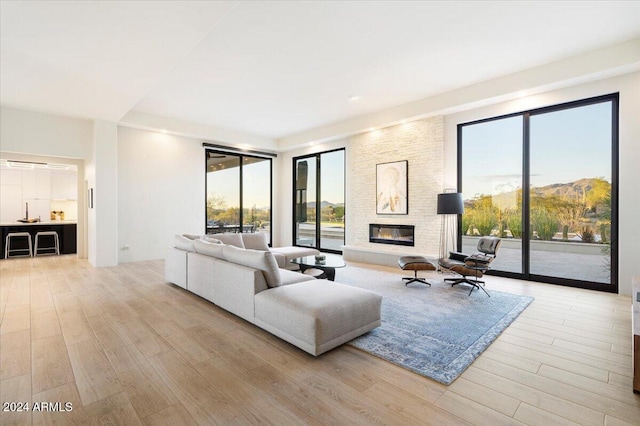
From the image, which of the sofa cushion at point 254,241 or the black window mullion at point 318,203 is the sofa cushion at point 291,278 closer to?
the sofa cushion at point 254,241

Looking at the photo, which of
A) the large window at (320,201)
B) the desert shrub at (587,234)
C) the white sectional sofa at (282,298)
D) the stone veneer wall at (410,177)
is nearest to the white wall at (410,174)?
the stone veneer wall at (410,177)

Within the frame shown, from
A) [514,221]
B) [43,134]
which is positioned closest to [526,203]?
[514,221]

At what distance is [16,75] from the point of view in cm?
437

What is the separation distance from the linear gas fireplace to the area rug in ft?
5.95

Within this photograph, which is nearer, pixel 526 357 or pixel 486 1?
pixel 526 357

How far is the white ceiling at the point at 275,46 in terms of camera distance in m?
3.17

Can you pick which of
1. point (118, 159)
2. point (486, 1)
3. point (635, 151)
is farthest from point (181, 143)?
point (635, 151)

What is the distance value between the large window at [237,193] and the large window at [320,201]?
1007 mm

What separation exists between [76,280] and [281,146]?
617cm

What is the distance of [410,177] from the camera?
6766 millimetres

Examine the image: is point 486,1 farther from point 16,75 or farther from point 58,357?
point 16,75

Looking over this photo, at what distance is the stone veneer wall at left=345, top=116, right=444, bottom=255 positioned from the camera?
250 inches

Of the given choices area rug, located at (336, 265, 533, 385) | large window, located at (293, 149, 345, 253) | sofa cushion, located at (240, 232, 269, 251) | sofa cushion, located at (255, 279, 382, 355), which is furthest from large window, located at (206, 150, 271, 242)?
sofa cushion, located at (255, 279, 382, 355)

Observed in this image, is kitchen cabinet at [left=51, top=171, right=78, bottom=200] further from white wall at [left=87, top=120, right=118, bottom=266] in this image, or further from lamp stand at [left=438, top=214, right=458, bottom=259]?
lamp stand at [left=438, top=214, right=458, bottom=259]
